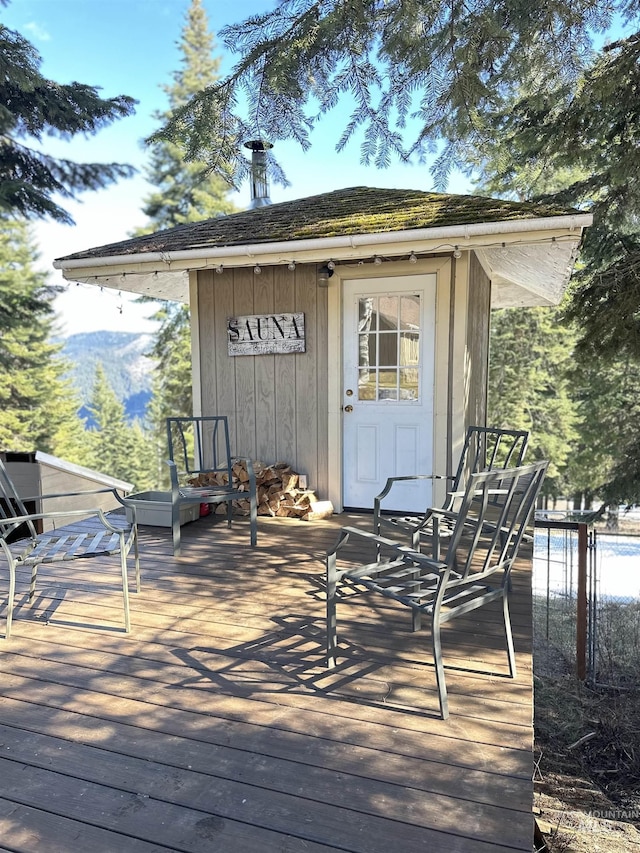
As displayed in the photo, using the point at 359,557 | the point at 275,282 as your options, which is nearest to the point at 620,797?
the point at 359,557

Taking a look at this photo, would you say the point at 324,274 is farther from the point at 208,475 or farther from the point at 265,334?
the point at 208,475

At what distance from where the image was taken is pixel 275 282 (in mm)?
5293

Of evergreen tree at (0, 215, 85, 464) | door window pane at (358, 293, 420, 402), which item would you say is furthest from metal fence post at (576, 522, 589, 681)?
evergreen tree at (0, 215, 85, 464)

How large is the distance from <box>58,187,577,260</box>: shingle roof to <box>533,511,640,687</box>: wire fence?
2.49 m

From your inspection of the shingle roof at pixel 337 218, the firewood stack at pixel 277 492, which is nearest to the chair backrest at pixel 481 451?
the firewood stack at pixel 277 492

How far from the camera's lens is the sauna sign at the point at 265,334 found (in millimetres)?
5223

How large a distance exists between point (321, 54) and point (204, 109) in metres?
0.85

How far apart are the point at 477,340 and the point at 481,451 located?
1517 millimetres

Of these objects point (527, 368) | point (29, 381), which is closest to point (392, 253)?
point (527, 368)

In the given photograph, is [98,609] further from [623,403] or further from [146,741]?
[623,403]

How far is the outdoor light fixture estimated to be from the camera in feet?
16.6

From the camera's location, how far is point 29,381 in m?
19.2

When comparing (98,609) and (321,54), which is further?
(321,54)

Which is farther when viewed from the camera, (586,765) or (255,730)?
(586,765)
